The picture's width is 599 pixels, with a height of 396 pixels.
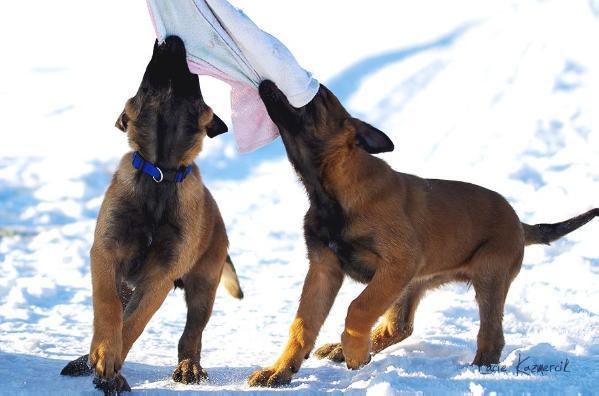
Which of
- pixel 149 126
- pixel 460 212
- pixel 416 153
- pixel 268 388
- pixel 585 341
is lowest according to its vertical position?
pixel 416 153

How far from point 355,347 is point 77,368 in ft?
4.46

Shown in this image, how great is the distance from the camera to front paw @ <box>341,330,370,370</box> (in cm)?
445

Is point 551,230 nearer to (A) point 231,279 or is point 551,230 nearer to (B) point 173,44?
(A) point 231,279

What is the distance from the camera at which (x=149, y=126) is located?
185 inches

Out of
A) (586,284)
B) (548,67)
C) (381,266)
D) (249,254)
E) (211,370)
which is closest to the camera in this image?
(381,266)

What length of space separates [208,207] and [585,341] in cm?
223

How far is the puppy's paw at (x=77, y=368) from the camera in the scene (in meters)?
4.48

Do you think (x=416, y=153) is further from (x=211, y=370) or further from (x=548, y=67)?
(x=211, y=370)

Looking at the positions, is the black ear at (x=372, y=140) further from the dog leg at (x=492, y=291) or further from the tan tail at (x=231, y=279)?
the tan tail at (x=231, y=279)

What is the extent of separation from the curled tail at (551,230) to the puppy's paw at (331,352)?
1.38 meters

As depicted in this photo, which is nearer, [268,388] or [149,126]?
[268,388]

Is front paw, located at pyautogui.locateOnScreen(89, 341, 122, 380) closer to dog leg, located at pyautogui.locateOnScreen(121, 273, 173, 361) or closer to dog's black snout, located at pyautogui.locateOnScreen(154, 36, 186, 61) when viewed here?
dog leg, located at pyautogui.locateOnScreen(121, 273, 173, 361)

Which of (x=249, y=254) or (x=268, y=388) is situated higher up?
(x=268, y=388)

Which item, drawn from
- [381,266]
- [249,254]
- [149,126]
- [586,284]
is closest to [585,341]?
[381,266]
